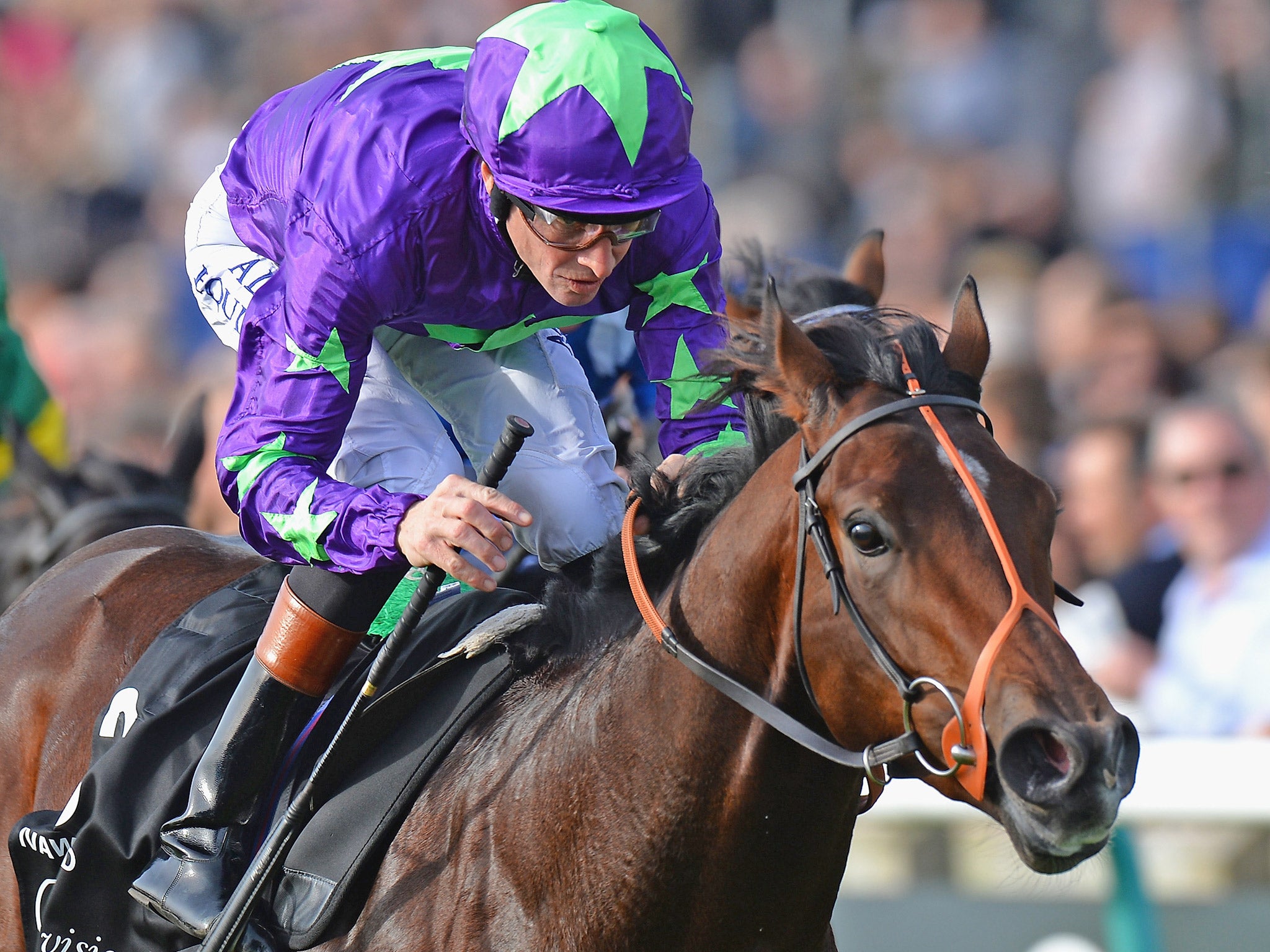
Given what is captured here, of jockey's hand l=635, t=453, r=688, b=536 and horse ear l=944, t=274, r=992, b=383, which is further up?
horse ear l=944, t=274, r=992, b=383

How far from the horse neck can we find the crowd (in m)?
2.13

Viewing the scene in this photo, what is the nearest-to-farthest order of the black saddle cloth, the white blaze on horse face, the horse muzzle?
the horse muzzle, the white blaze on horse face, the black saddle cloth

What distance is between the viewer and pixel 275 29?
9055mm

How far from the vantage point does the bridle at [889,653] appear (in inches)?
68.2

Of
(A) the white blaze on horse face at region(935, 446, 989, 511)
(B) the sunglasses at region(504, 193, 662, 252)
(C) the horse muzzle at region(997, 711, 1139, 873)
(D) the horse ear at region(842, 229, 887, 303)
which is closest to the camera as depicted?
(C) the horse muzzle at region(997, 711, 1139, 873)

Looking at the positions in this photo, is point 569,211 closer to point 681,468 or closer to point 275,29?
point 681,468

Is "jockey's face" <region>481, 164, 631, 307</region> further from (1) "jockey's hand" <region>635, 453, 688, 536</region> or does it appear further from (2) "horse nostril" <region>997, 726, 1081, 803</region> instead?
(2) "horse nostril" <region>997, 726, 1081, 803</region>

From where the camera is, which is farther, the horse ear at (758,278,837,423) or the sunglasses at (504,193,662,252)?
the sunglasses at (504,193,662,252)

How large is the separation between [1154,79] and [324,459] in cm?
478

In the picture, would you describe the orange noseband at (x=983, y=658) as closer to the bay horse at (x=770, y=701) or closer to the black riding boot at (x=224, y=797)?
the bay horse at (x=770, y=701)

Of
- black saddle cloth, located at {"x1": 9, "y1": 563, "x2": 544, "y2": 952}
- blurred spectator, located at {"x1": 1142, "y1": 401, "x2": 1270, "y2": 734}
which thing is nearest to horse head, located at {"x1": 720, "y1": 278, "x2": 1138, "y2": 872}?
black saddle cloth, located at {"x1": 9, "y1": 563, "x2": 544, "y2": 952}

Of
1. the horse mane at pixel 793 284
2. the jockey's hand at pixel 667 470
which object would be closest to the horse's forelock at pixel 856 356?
the jockey's hand at pixel 667 470

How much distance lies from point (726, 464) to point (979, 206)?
454 centimetres

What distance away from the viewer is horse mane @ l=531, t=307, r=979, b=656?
6.58 feet
